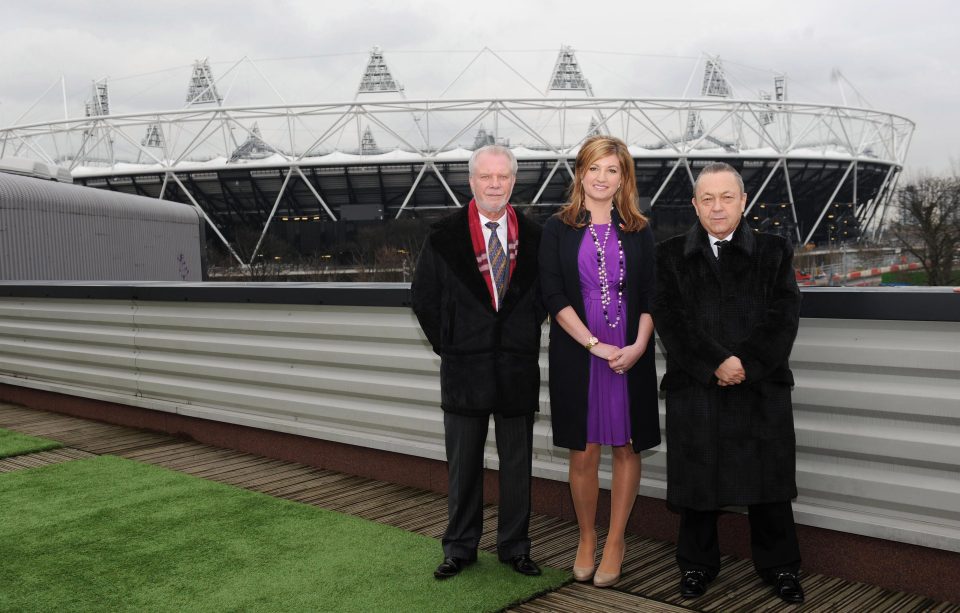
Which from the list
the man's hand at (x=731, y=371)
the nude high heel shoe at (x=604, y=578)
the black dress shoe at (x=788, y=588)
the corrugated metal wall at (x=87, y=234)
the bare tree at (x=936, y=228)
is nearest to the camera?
the man's hand at (x=731, y=371)

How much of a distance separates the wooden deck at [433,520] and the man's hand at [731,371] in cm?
89

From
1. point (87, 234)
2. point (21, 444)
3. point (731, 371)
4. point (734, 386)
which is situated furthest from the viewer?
point (87, 234)

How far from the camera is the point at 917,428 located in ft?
10.8

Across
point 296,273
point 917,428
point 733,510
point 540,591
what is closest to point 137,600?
point 540,591

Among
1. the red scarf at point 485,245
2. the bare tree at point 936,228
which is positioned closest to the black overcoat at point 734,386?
the red scarf at point 485,245

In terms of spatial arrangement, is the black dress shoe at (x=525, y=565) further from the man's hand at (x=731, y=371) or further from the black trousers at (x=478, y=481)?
the man's hand at (x=731, y=371)

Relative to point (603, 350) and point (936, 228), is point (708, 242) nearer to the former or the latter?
point (603, 350)

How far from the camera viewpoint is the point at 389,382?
16.7ft

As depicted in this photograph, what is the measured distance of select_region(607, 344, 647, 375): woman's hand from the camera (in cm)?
329

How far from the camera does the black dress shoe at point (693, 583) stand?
131 inches

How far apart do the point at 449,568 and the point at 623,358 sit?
1.18m

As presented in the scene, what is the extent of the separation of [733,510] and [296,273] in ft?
164

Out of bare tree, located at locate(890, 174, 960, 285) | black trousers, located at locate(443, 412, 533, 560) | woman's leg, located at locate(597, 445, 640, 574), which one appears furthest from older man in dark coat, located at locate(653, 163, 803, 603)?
bare tree, located at locate(890, 174, 960, 285)

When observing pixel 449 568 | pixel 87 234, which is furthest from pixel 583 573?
pixel 87 234
